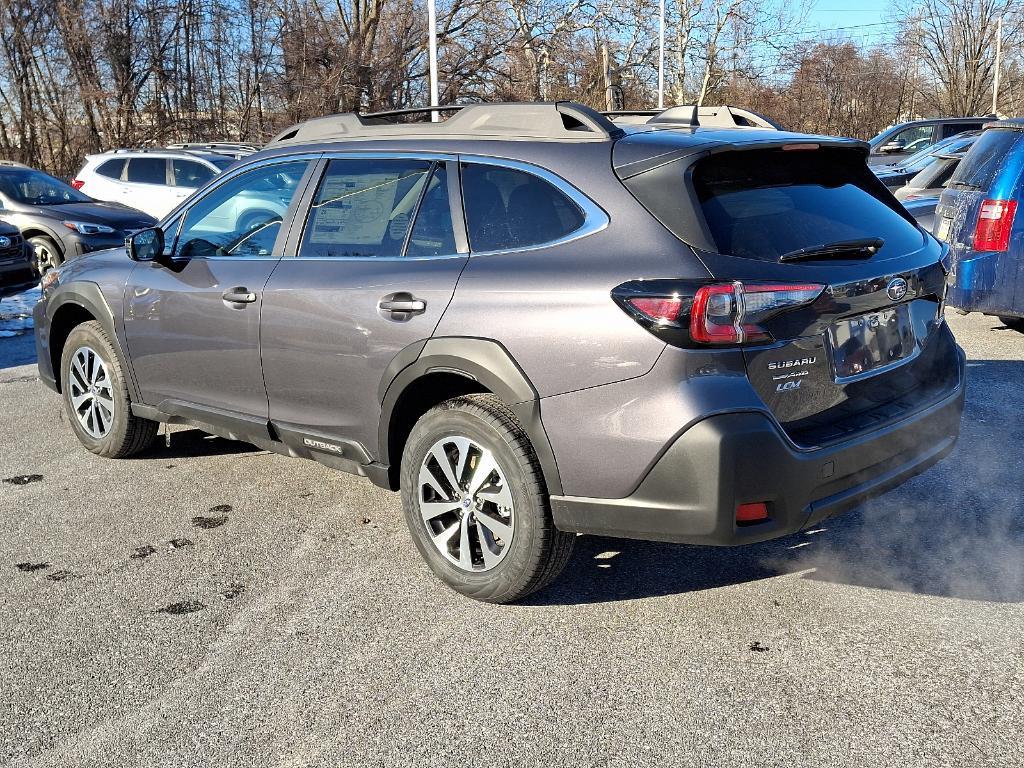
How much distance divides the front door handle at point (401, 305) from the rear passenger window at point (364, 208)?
0.23 metres

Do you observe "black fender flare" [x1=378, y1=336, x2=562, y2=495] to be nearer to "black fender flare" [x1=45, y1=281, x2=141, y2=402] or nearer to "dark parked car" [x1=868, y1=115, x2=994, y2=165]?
"black fender flare" [x1=45, y1=281, x2=141, y2=402]

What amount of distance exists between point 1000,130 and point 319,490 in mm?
6111

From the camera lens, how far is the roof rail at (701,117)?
161 inches

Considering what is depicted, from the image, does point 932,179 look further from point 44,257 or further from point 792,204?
point 44,257

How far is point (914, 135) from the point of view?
66.9ft

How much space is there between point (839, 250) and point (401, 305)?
162cm

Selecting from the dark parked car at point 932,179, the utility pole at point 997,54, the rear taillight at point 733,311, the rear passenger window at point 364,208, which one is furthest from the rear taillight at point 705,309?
the utility pole at point 997,54

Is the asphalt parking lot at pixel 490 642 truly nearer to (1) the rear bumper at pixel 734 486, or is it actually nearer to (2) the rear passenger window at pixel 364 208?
(1) the rear bumper at pixel 734 486

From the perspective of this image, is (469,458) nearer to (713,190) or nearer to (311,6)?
(713,190)

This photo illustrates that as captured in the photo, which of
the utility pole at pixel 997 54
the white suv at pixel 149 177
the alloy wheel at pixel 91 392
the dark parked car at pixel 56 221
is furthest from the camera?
the utility pole at pixel 997 54

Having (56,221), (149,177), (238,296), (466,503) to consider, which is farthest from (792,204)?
(149,177)

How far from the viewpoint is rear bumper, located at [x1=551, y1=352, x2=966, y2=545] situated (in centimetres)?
313

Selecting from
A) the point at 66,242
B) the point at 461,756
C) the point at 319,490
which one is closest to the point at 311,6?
the point at 66,242

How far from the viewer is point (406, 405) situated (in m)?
4.00
